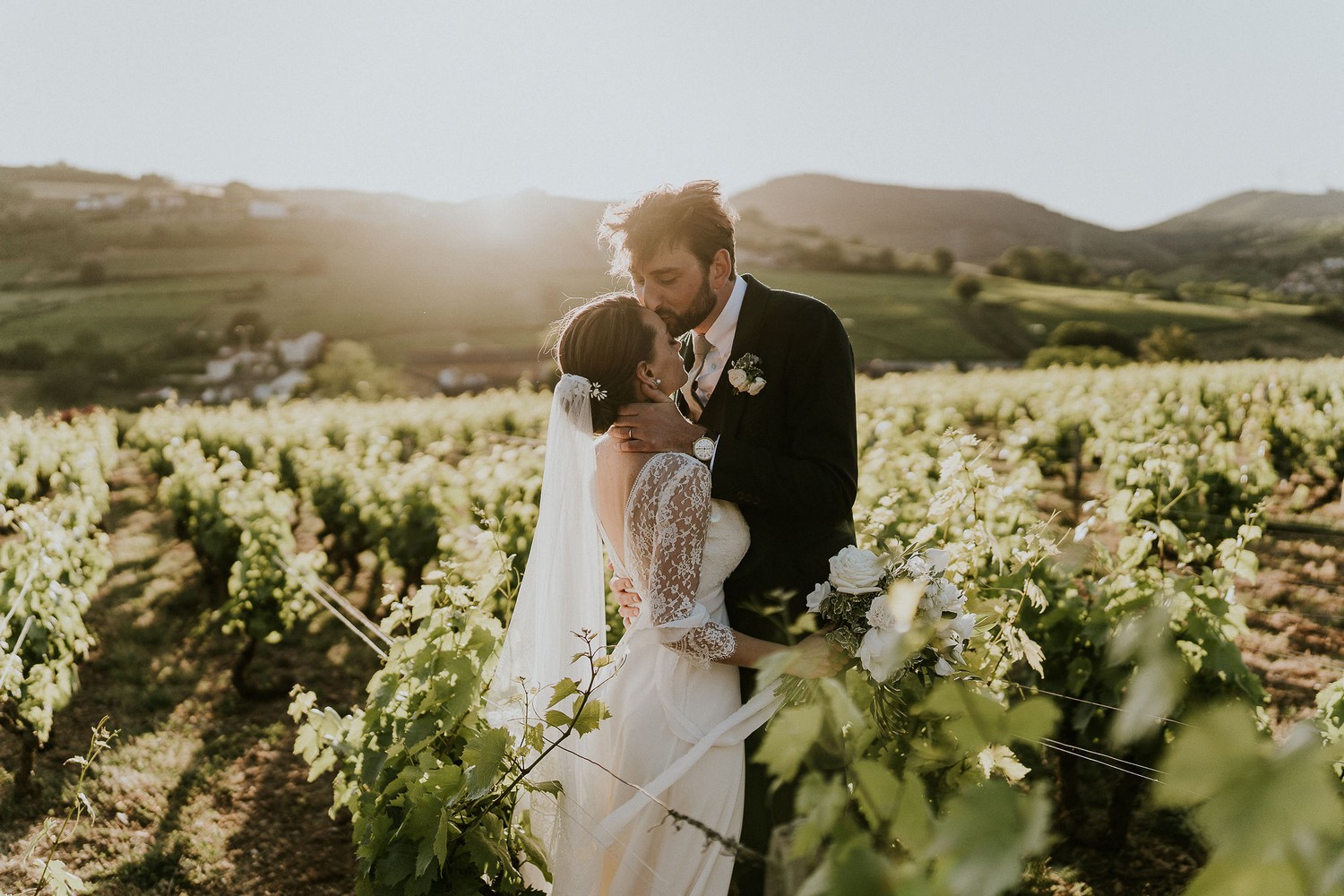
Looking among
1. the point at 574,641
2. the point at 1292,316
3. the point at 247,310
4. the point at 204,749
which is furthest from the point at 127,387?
the point at 1292,316

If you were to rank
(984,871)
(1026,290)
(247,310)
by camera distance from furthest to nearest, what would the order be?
(1026,290)
(247,310)
(984,871)

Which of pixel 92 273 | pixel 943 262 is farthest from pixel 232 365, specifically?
pixel 943 262

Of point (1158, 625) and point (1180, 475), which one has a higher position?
point (1158, 625)

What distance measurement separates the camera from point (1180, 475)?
601cm

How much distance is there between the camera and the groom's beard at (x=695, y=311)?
9.68 feet

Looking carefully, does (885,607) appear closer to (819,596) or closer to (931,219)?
(819,596)

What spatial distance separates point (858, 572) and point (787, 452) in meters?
0.81

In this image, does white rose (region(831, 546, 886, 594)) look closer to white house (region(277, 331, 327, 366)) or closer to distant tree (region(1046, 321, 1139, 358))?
white house (region(277, 331, 327, 366))

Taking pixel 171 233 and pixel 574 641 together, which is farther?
pixel 171 233

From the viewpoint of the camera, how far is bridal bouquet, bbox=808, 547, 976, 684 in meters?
1.91

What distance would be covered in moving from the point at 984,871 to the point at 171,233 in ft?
325

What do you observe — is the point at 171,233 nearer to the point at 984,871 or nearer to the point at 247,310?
the point at 247,310

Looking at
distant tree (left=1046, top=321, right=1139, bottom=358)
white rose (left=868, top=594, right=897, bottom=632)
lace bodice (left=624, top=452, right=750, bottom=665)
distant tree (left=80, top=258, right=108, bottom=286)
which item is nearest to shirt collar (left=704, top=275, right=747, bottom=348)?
lace bodice (left=624, top=452, right=750, bottom=665)

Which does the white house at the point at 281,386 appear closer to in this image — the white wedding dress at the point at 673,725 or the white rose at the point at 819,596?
the white wedding dress at the point at 673,725
